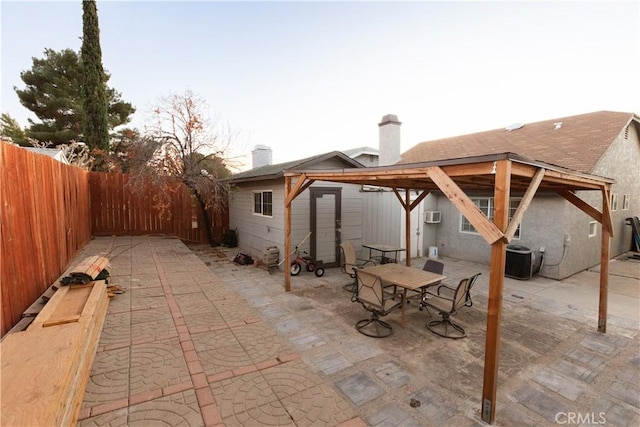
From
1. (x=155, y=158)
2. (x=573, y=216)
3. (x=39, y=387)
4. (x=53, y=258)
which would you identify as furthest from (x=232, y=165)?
(x=573, y=216)

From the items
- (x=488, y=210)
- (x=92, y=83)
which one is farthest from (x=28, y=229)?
(x=92, y=83)

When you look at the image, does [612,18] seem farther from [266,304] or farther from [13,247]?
[13,247]

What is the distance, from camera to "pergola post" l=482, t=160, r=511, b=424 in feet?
8.77

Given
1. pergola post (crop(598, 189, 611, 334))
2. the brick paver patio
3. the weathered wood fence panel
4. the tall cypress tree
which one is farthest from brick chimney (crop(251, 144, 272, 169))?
Result: pergola post (crop(598, 189, 611, 334))

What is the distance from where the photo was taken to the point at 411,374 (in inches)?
135

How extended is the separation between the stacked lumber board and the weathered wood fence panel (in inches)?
15.1

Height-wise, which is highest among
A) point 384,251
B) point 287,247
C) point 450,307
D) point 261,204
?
point 261,204

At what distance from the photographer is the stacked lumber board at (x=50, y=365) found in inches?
75.4

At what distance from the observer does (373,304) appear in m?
4.39

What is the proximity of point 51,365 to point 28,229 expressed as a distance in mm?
2266

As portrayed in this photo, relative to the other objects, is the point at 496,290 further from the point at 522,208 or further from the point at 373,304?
the point at 373,304

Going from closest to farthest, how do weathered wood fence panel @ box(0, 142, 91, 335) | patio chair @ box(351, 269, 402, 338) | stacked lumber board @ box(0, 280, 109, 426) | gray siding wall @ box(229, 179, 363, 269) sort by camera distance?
1. stacked lumber board @ box(0, 280, 109, 426)
2. weathered wood fence panel @ box(0, 142, 91, 335)
3. patio chair @ box(351, 269, 402, 338)
4. gray siding wall @ box(229, 179, 363, 269)

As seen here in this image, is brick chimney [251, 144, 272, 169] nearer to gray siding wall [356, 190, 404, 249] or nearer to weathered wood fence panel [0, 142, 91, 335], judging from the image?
gray siding wall [356, 190, 404, 249]

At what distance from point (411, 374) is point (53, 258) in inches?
231
